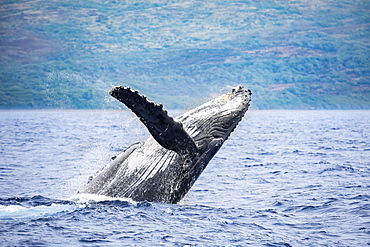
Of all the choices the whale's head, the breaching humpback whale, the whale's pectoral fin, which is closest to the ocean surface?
the breaching humpback whale

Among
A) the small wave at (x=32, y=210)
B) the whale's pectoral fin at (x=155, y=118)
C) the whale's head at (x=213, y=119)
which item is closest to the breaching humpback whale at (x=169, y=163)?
the whale's head at (x=213, y=119)

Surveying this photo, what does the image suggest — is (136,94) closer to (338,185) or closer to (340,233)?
(340,233)

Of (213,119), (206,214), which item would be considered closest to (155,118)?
(213,119)

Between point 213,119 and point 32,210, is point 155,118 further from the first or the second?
point 32,210

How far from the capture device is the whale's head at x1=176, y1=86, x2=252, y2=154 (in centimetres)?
806

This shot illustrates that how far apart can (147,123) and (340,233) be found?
12.7 feet

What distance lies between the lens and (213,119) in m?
8.24

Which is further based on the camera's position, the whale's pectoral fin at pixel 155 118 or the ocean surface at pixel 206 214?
the ocean surface at pixel 206 214

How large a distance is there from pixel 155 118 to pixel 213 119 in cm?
175

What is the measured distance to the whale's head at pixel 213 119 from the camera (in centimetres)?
806

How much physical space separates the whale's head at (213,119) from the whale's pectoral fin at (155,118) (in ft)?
2.57

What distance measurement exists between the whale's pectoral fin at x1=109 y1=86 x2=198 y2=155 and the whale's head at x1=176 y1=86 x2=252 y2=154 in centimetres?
78

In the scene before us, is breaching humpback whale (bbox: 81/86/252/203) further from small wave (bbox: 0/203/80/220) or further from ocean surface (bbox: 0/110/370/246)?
small wave (bbox: 0/203/80/220)

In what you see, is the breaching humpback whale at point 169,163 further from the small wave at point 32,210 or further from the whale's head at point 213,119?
the small wave at point 32,210
